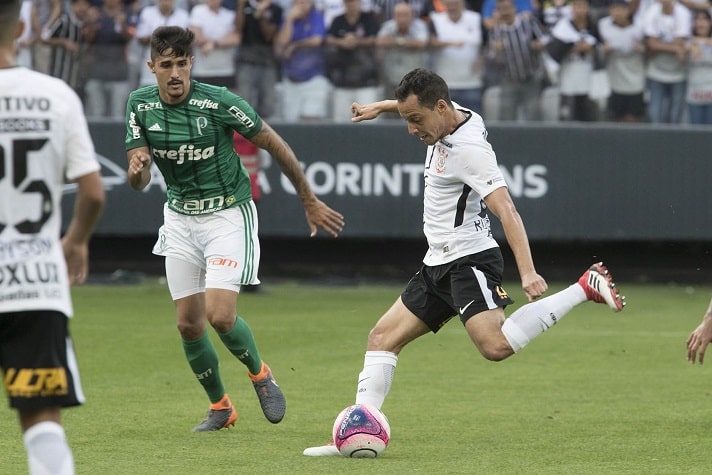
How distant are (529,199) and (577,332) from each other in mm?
3458

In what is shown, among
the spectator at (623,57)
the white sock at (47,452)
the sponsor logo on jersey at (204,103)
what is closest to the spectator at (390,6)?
the spectator at (623,57)

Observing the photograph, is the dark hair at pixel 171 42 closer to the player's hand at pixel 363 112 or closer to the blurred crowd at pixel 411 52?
the player's hand at pixel 363 112

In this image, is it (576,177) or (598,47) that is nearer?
(598,47)

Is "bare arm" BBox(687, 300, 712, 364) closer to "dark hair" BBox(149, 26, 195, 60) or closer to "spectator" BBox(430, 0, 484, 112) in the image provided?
"dark hair" BBox(149, 26, 195, 60)

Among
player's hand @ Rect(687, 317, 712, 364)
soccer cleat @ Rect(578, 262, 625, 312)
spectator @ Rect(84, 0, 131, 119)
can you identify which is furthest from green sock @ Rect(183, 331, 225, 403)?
spectator @ Rect(84, 0, 131, 119)

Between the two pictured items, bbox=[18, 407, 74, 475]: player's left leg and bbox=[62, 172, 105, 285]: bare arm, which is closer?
bbox=[18, 407, 74, 475]: player's left leg

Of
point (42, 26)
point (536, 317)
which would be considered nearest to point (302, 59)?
A: point (42, 26)

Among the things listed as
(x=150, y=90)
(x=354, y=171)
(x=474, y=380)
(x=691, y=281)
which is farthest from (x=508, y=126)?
(x=150, y=90)

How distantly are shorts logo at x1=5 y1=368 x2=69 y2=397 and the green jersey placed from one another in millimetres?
3458

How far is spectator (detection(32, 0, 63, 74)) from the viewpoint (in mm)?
15617

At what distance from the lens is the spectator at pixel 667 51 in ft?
51.1

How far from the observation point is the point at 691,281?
17188 mm

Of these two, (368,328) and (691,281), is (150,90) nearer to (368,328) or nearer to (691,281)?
(368,328)

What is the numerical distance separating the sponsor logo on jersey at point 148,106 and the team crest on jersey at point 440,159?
5.82 ft
